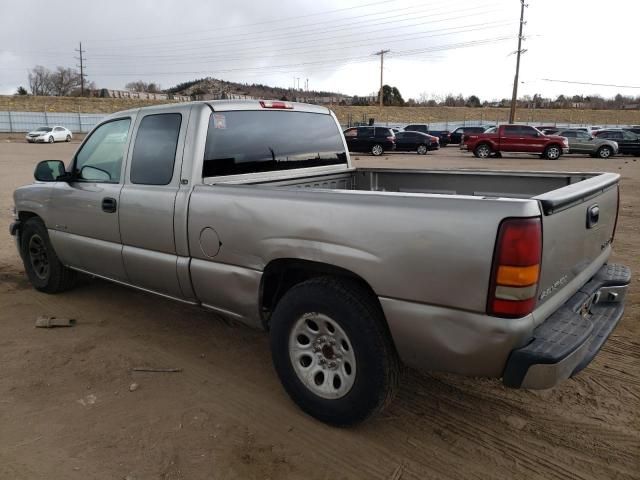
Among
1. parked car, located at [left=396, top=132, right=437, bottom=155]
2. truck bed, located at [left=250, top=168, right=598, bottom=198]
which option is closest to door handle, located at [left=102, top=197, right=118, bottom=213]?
truck bed, located at [left=250, top=168, right=598, bottom=198]

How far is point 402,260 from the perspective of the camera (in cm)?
235

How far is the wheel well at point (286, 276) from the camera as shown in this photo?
2676mm

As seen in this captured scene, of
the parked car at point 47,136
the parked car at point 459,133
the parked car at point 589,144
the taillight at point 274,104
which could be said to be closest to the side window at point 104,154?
the taillight at point 274,104

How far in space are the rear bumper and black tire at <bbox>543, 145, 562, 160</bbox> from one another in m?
23.5

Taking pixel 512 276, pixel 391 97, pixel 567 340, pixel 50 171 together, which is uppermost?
pixel 391 97

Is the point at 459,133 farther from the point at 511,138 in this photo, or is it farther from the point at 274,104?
the point at 274,104

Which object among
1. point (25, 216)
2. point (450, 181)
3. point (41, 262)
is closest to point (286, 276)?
point (450, 181)

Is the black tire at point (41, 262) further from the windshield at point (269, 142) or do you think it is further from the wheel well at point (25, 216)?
the windshield at point (269, 142)

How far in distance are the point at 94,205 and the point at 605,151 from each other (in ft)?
89.1

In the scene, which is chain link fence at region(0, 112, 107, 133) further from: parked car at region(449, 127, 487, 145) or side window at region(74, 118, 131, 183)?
side window at region(74, 118, 131, 183)

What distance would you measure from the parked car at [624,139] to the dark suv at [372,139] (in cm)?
1095

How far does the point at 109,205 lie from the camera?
3924 mm

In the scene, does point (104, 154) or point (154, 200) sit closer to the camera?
point (154, 200)

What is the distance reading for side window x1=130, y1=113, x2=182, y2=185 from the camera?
11.6 feet
